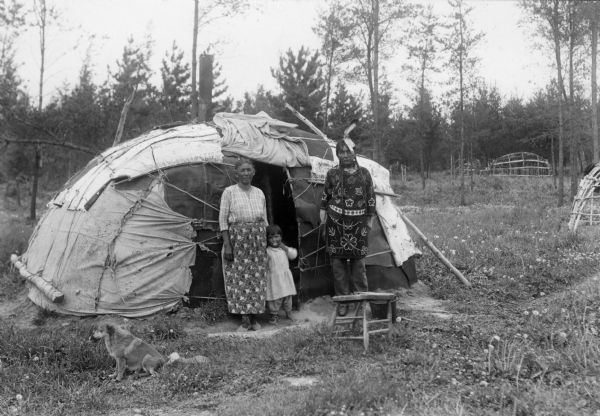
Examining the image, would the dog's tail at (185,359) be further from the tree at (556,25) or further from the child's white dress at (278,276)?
the tree at (556,25)

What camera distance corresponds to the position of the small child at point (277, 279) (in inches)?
248

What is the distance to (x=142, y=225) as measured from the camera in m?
6.34

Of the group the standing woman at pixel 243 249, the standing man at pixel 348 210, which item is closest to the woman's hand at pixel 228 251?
the standing woman at pixel 243 249

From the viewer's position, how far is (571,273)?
25.1 ft

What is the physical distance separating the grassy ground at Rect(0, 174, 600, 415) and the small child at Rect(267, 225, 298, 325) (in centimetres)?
77

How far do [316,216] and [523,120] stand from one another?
Answer: 88.0ft

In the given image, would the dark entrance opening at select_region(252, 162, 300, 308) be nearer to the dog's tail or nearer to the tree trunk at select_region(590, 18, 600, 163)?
the dog's tail

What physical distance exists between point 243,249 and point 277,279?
530 mm

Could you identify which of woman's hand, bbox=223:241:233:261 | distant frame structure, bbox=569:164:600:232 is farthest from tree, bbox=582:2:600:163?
woman's hand, bbox=223:241:233:261

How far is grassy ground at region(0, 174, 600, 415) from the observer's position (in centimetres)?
347

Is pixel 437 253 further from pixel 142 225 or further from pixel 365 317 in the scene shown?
pixel 142 225

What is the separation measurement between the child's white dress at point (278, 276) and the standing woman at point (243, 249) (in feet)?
0.50

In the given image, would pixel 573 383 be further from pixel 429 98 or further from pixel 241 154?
pixel 429 98

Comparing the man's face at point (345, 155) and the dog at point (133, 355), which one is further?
the man's face at point (345, 155)
